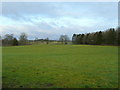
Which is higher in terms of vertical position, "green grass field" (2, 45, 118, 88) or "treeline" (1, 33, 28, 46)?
"treeline" (1, 33, 28, 46)

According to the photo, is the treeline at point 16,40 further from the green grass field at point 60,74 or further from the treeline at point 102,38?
the green grass field at point 60,74

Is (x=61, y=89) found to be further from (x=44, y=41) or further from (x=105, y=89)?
(x=44, y=41)

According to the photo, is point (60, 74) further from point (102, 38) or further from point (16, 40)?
point (16, 40)

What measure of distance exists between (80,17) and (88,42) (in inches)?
1798

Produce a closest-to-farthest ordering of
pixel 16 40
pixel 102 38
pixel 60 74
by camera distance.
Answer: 1. pixel 60 74
2. pixel 102 38
3. pixel 16 40

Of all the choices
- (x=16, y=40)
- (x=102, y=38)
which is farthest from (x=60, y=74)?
(x=16, y=40)

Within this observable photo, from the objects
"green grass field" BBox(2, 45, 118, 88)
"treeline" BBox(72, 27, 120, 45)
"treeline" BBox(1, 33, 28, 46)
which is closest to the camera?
"green grass field" BBox(2, 45, 118, 88)

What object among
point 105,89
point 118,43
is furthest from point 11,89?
point 118,43

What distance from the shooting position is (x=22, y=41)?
62281 mm

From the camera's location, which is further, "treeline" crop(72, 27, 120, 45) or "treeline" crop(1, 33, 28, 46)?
"treeline" crop(1, 33, 28, 46)

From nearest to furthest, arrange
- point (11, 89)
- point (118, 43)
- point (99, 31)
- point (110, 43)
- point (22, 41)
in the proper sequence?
point (11, 89) → point (118, 43) → point (110, 43) → point (99, 31) → point (22, 41)

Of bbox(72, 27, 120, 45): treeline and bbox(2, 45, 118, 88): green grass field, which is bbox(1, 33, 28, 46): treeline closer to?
bbox(72, 27, 120, 45): treeline

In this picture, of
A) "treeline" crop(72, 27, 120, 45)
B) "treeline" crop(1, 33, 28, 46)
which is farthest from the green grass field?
"treeline" crop(1, 33, 28, 46)

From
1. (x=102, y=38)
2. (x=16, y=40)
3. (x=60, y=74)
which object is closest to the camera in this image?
(x=60, y=74)
